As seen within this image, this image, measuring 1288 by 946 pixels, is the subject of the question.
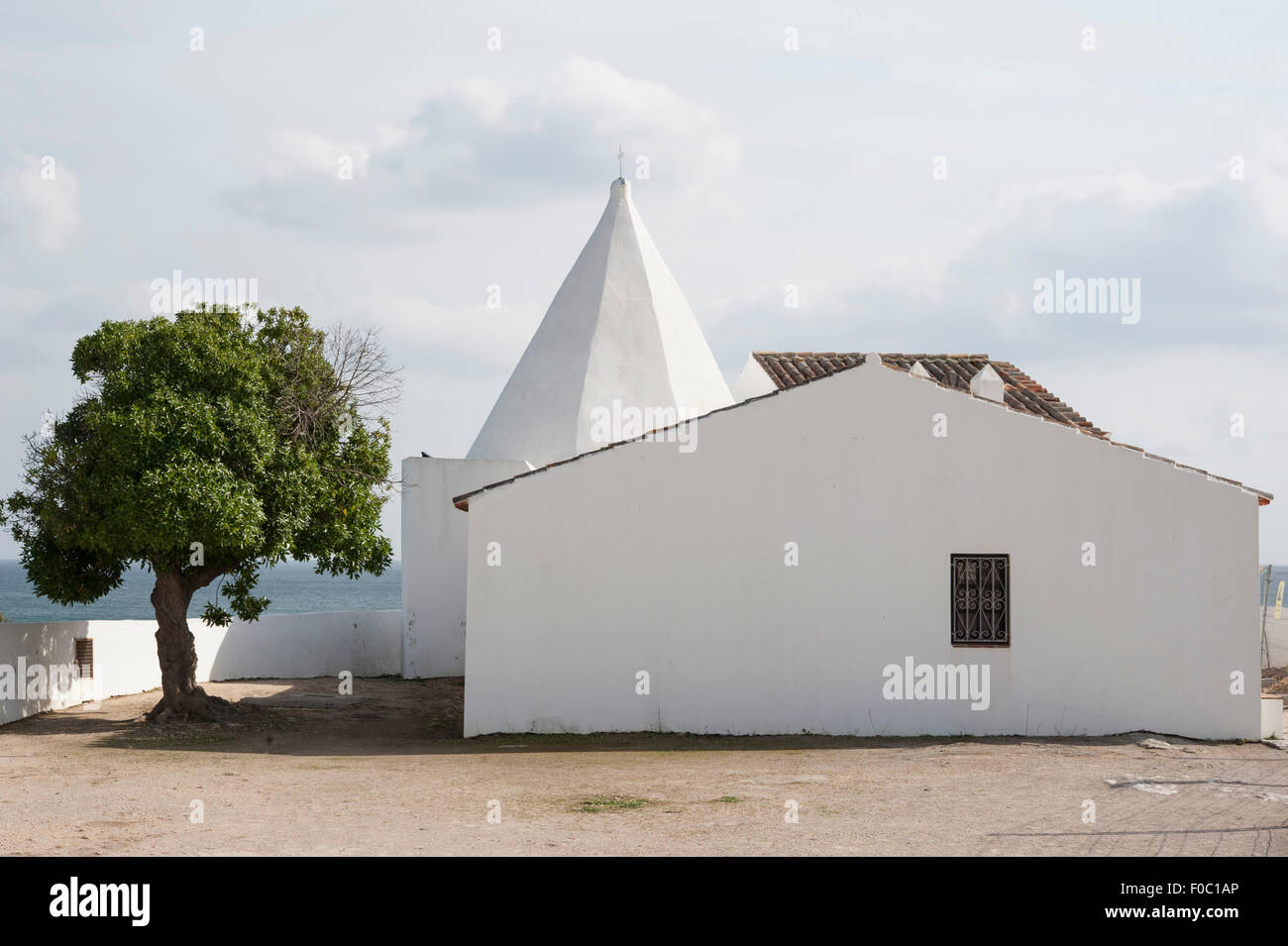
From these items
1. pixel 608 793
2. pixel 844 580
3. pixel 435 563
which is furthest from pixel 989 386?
pixel 608 793

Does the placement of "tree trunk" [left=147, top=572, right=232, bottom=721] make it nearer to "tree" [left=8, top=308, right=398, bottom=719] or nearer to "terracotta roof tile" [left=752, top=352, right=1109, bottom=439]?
"tree" [left=8, top=308, right=398, bottom=719]

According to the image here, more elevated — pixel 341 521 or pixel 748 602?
pixel 341 521

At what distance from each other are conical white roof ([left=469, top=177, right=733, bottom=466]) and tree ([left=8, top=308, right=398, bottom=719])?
5.49 metres

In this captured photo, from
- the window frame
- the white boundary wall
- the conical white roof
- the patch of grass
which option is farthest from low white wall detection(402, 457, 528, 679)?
the patch of grass

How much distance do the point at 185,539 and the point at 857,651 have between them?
8257 mm

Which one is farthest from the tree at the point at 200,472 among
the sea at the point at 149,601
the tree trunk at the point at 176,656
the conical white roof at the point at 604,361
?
the sea at the point at 149,601

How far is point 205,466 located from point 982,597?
963cm

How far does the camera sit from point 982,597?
15039mm

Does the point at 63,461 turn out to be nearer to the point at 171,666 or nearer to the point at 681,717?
the point at 171,666

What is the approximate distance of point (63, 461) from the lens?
15414 millimetres

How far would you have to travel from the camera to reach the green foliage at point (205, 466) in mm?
14461
